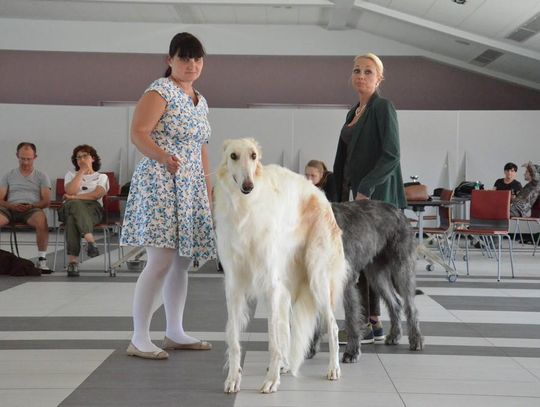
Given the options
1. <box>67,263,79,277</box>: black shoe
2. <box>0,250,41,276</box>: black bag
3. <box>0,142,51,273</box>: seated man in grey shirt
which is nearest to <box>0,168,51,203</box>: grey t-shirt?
<box>0,142,51,273</box>: seated man in grey shirt

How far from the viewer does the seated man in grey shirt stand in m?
7.86

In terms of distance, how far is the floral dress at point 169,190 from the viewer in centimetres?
375

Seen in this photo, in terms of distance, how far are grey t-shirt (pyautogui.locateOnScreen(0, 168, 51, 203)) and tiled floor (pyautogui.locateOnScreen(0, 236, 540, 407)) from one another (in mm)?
2085

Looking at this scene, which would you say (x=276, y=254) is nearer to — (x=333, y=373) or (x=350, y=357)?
(x=333, y=373)

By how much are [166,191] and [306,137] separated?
10.5 metres

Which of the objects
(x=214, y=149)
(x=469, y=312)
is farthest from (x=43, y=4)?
(x=469, y=312)

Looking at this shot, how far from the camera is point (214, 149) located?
14.0 m

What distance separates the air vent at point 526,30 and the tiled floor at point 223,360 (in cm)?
698

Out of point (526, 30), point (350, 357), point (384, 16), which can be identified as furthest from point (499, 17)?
point (350, 357)

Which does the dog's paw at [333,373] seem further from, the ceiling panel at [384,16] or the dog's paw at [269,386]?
the ceiling panel at [384,16]

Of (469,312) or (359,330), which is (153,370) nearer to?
(359,330)

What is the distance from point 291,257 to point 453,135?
1127 centimetres

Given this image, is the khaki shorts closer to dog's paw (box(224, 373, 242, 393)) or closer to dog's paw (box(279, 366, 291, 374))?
dog's paw (box(279, 366, 291, 374))

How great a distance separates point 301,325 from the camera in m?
3.46
